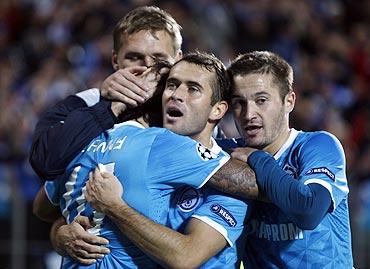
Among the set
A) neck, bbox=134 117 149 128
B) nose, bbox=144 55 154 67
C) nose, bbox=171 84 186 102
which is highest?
nose, bbox=144 55 154 67

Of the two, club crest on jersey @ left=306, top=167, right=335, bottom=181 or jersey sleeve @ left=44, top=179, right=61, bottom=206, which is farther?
jersey sleeve @ left=44, top=179, right=61, bottom=206

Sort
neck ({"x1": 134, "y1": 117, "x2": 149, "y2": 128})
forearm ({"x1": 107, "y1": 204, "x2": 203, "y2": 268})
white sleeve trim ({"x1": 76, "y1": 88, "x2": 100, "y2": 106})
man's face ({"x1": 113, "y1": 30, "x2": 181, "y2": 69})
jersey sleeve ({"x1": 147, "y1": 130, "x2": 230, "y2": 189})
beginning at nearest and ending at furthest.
Result: 1. forearm ({"x1": 107, "y1": 204, "x2": 203, "y2": 268})
2. jersey sleeve ({"x1": 147, "y1": 130, "x2": 230, "y2": 189})
3. neck ({"x1": 134, "y1": 117, "x2": 149, "y2": 128})
4. man's face ({"x1": 113, "y1": 30, "x2": 181, "y2": 69})
5. white sleeve trim ({"x1": 76, "y1": 88, "x2": 100, "y2": 106})

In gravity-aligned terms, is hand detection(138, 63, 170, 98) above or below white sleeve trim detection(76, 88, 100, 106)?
above

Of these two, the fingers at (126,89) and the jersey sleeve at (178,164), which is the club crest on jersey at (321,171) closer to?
the jersey sleeve at (178,164)

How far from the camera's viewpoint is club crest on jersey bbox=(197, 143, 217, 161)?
518 cm

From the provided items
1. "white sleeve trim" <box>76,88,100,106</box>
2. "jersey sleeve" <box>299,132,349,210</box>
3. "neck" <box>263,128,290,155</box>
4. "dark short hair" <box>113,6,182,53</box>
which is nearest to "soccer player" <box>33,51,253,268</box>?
"neck" <box>263,128,290,155</box>

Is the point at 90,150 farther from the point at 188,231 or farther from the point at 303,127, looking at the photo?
the point at 303,127

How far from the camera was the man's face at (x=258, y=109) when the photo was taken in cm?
547

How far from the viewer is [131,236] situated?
16.5 ft

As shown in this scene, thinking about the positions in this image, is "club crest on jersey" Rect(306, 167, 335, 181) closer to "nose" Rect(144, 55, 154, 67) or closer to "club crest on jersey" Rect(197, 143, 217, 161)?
"club crest on jersey" Rect(197, 143, 217, 161)

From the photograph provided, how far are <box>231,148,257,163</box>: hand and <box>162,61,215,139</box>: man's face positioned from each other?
0.25 m

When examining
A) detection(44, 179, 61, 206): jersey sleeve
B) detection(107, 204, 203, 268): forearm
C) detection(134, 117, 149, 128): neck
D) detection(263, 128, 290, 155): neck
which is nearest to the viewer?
detection(107, 204, 203, 268): forearm

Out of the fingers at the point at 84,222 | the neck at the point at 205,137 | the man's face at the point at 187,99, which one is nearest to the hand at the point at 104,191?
the fingers at the point at 84,222

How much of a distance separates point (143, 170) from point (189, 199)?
352mm
